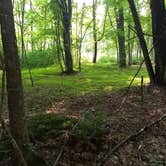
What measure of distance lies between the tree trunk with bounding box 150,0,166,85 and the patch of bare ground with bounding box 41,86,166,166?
1.50m

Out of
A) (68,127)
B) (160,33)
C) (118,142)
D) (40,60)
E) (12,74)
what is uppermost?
(160,33)

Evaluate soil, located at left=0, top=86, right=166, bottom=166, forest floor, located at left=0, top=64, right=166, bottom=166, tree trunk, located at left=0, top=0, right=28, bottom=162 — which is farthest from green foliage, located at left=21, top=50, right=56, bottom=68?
tree trunk, located at left=0, top=0, right=28, bottom=162

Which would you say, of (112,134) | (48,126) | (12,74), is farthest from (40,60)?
(12,74)

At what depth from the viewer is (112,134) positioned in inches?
163

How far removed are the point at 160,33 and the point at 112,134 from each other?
3836mm

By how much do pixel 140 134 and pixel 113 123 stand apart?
0.55 meters

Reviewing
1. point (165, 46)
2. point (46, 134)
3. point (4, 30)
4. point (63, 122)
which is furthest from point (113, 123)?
point (165, 46)

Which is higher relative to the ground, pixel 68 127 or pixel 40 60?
pixel 40 60

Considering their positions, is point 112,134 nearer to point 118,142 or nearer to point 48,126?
point 118,142

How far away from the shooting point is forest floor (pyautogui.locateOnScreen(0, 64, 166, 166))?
141 inches

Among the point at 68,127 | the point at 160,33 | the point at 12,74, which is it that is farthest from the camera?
the point at 160,33

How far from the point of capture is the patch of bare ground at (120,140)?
3.58 metres

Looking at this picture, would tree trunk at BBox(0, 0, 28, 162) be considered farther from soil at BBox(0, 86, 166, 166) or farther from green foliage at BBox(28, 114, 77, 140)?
green foliage at BBox(28, 114, 77, 140)

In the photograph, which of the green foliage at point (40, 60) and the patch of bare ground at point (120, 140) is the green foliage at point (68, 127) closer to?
the patch of bare ground at point (120, 140)
